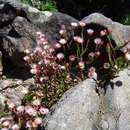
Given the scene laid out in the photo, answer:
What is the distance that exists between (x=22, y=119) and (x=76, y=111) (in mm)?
539

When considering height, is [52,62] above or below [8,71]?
above

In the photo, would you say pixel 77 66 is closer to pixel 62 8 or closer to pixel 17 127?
pixel 17 127

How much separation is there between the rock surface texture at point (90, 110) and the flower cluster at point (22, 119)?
0.42ft

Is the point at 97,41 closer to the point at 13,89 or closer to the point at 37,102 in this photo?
the point at 37,102

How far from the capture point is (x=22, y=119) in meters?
5.23

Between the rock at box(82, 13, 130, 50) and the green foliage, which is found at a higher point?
the rock at box(82, 13, 130, 50)

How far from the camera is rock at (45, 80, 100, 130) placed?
510cm

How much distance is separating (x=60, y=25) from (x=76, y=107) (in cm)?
213

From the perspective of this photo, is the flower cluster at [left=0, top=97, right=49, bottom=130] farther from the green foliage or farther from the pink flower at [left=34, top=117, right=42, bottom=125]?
the green foliage

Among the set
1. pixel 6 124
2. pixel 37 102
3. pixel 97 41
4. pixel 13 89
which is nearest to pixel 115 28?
pixel 97 41

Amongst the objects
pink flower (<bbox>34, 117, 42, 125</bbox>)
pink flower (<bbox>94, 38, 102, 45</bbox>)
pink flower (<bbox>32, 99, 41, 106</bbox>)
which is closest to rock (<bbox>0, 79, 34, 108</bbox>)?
pink flower (<bbox>32, 99, 41, 106</bbox>)

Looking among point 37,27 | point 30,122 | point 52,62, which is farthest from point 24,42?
point 30,122

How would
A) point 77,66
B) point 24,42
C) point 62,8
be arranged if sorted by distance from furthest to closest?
point 62,8, point 24,42, point 77,66

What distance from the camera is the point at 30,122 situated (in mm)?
5180
